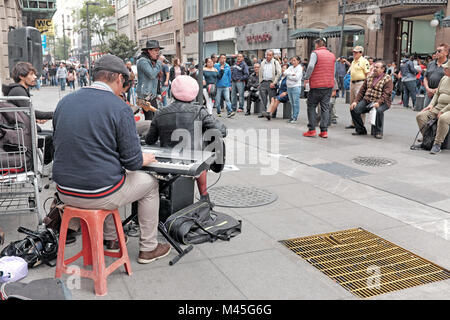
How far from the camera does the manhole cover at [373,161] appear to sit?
7.64 m

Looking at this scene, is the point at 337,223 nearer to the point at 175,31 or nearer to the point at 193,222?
the point at 193,222

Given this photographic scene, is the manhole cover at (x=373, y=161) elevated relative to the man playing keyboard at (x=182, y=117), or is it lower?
lower

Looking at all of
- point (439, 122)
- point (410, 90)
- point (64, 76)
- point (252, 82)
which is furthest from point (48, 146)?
point (64, 76)

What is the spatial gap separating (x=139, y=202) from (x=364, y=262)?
2.00 metres

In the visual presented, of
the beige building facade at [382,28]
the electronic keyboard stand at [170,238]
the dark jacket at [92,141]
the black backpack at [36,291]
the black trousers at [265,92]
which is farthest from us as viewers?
the beige building facade at [382,28]

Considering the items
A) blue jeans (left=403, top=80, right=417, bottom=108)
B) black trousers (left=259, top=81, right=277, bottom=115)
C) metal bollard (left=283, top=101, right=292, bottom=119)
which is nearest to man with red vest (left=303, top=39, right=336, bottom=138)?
metal bollard (left=283, top=101, right=292, bottom=119)

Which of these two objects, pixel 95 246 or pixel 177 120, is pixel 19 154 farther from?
pixel 95 246

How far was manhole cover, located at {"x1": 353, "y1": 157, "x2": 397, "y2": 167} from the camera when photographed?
764 cm

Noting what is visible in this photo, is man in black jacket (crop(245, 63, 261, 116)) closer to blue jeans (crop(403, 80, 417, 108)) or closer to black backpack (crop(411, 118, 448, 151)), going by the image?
blue jeans (crop(403, 80, 417, 108))

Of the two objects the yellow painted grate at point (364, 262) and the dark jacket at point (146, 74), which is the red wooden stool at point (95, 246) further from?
the dark jacket at point (146, 74)

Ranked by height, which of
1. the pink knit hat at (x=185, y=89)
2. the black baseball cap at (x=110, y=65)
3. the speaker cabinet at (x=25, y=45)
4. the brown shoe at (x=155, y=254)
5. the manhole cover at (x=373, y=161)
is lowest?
the brown shoe at (x=155, y=254)

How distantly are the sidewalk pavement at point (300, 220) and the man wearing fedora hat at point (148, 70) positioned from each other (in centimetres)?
194

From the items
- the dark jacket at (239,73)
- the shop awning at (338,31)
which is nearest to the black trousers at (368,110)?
the dark jacket at (239,73)
